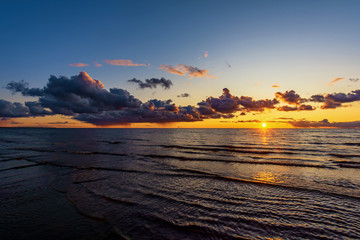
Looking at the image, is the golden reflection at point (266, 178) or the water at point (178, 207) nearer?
the water at point (178, 207)

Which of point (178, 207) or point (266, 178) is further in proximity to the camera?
point (266, 178)

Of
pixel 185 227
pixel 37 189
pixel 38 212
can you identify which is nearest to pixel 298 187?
pixel 185 227

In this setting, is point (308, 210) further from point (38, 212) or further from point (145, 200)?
point (38, 212)

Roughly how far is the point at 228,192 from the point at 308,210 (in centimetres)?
439

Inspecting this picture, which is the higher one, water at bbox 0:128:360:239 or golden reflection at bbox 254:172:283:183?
water at bbox 0:128:360:239

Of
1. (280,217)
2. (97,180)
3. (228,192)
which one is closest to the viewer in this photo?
(280,217)

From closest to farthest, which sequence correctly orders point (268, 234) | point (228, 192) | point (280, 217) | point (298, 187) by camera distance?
Answer: point (268, 234)
point (280, 217)
point (228, 192)
point (298, 187)

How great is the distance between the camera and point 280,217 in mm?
8430

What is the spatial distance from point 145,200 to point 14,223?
5.91 m

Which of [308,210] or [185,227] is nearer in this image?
[185,227]

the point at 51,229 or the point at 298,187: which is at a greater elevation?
the point at 51,229

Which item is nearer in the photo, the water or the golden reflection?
the water

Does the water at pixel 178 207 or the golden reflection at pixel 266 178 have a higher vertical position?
the water at pixel 178 207

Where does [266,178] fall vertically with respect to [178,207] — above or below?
below
